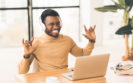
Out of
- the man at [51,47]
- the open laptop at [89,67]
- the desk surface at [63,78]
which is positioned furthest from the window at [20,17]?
the open laptop at [89,67]

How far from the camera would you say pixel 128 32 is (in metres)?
2.90

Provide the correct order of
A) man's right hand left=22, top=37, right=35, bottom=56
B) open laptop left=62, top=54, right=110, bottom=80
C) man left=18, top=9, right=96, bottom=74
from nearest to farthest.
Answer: open laptop left=62, top=54, right=110, bottom=80
man's right hand left=22, top=37, right=35, bottom=56
man left=18, top=9, right=96, bottom=74

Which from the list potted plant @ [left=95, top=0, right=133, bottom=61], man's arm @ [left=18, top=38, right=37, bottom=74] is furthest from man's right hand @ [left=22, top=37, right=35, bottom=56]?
potted plant @ [left=95, top=0, right=133, bottom=61]

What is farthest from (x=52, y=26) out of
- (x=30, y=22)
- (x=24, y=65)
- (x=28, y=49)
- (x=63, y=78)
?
(x=30, y=22)

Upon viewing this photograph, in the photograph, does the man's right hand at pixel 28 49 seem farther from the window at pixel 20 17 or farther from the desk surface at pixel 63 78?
the window at pixel 20 17

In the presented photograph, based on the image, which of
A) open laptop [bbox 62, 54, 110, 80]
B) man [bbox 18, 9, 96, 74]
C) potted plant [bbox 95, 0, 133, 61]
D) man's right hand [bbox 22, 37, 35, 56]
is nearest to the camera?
open laptop [bbox 62, 54, 110, 80]

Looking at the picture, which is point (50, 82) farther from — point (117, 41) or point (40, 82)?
point (117, 41)

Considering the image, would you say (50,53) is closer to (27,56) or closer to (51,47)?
(51,47)

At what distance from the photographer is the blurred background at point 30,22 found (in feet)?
12.9

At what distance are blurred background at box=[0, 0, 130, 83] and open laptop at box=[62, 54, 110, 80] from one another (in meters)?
1.75

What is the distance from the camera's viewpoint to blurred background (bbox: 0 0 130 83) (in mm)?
3926

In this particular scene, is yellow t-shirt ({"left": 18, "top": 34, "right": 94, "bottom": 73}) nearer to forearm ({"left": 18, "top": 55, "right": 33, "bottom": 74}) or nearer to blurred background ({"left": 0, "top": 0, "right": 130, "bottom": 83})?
forearm ({"left": 18, "top": 55, "right": 33, "bottom": 74})

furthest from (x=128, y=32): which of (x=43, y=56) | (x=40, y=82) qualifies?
(x=40, y=82)

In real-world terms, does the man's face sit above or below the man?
above
